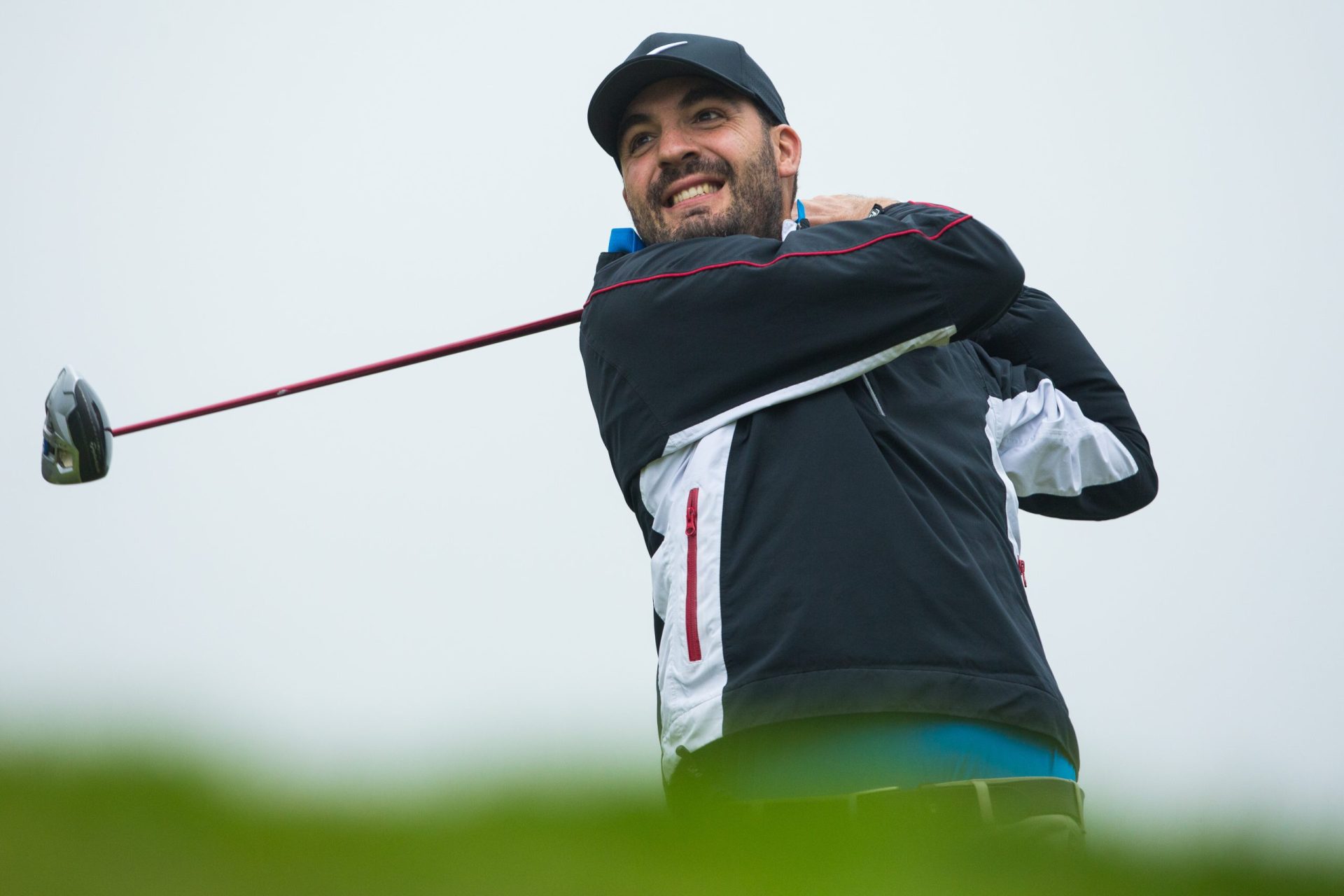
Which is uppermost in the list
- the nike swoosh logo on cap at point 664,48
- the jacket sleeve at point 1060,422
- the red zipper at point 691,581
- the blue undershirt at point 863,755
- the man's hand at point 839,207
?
the nike swoosh logo on cap at point 664,48

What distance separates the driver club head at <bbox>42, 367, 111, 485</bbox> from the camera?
4707 mm

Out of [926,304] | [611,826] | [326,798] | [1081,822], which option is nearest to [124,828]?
[326,798]

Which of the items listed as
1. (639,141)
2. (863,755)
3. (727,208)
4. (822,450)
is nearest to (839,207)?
(727,208)

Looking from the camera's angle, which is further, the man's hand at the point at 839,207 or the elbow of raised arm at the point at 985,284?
the man's hand at the point at 839,207

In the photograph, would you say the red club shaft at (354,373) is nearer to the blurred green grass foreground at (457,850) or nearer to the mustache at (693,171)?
the mustache at (693,171)

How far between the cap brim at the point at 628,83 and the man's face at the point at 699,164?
38 millimetres

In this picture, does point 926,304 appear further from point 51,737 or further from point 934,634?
point 51,737

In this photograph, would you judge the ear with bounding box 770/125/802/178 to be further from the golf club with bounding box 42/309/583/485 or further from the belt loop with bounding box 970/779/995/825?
the belt loop with bounding box 970/779/995/825

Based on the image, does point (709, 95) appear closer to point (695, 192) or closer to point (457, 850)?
point (695, 192)

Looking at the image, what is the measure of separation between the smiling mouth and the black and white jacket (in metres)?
0.29

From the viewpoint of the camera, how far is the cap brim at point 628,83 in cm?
367


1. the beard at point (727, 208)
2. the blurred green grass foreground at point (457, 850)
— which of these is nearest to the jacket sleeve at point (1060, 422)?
the beard at point (727, 208)

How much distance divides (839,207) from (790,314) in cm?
62

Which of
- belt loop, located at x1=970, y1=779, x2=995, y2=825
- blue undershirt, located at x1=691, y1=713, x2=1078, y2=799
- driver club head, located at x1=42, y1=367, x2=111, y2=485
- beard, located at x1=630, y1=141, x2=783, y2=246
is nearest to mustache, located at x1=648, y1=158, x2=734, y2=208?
beard, located at x1=630, y1=141, x2=783, y2=246
